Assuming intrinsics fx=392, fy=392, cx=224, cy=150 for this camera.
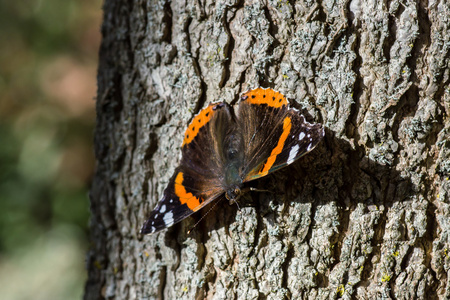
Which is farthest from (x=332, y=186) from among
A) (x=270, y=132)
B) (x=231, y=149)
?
(x=231, y=149)

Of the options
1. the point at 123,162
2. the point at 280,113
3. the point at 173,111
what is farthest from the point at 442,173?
the point at 123,162

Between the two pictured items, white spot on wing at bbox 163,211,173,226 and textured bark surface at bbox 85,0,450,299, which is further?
white spot on wing at bbox 163,211,173,226

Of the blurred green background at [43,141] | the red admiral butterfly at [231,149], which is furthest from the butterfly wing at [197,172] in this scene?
the blurred green background at [43,141]

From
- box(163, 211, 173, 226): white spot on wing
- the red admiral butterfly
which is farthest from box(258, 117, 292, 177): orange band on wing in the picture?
box(163, 211, 173, 226): white spot on wing

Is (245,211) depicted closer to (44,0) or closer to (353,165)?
(353,165)

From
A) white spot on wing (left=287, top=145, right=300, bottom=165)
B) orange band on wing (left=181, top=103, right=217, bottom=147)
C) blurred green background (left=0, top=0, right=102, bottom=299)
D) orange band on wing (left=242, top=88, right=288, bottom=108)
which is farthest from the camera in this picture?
blurred green background (left=0, top=0, right=102, bottom=299)

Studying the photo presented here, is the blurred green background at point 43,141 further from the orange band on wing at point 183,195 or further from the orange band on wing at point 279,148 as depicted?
the orange band on wing at point 279,148

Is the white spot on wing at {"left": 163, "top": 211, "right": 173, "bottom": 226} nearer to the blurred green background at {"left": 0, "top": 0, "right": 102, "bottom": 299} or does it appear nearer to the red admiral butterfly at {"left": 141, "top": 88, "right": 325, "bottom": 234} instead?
the red admiral butterfly at {"left": 141, "top": 88, "right": 325, "bottom": 234}

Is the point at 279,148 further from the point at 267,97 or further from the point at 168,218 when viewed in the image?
the point at 168,218
